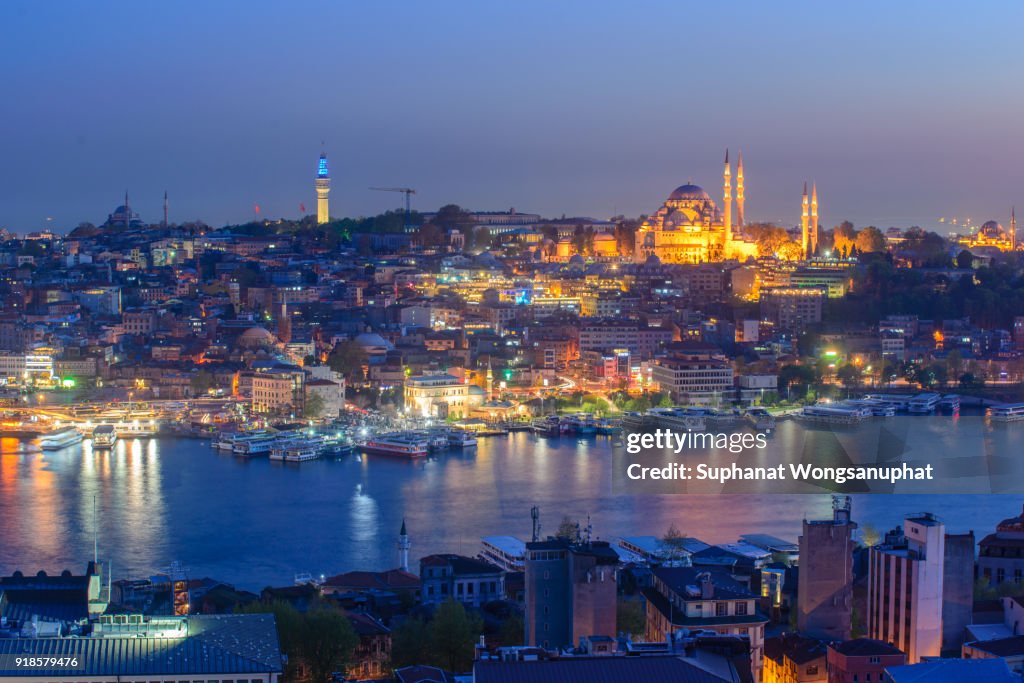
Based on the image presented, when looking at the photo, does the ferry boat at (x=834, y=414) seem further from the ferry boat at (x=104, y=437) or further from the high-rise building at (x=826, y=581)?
the high-rise building at (x=826, y=581)

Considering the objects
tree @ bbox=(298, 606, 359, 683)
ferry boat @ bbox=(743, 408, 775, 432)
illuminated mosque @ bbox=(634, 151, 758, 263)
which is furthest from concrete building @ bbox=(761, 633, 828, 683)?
A: illuminated mosque @ bbox=(634, 151, 758, 263)

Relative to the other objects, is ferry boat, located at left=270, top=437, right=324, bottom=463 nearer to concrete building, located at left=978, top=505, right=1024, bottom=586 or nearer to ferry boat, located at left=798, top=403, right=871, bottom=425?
ferry boat, located at left=798, top=403, right=871, bottom=425

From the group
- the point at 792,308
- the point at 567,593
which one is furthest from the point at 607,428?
the point at 567,593

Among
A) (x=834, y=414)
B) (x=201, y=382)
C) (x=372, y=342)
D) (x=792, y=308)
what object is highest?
(x=792, y=308)

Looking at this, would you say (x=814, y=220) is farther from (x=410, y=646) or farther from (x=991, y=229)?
(x=410, y=646)

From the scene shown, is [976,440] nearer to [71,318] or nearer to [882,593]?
[882,593]
